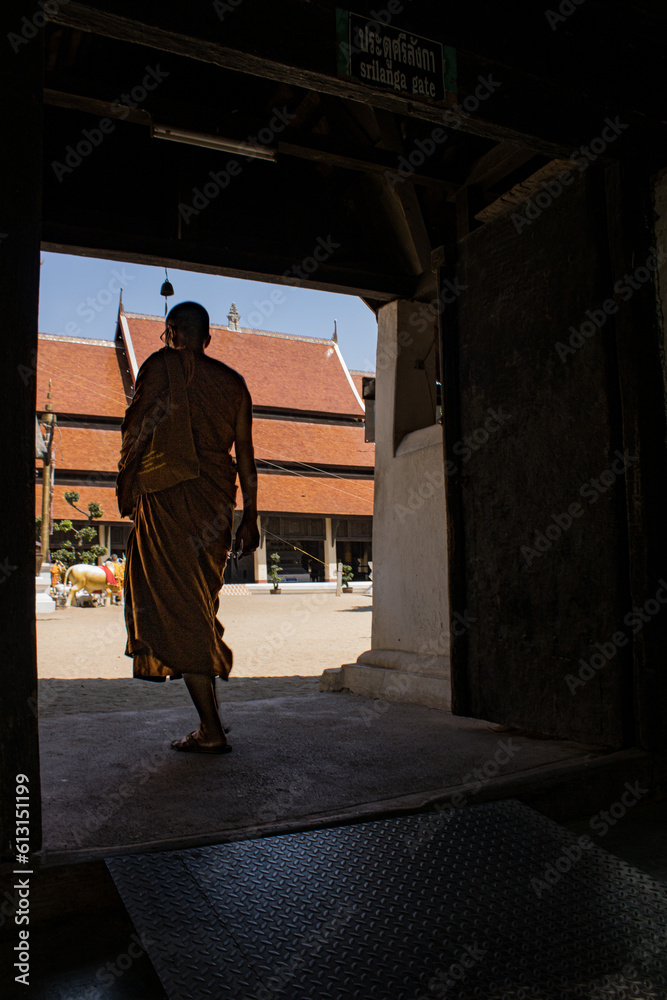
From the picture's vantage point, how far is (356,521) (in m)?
26.7

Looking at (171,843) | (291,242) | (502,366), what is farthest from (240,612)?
(171,843)

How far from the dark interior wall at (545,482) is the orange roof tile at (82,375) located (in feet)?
77.4

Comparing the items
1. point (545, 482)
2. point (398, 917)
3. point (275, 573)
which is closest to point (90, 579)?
point (275, 573)

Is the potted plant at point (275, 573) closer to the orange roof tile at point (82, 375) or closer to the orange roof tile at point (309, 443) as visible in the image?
the orange roof tile at point (309, 443)

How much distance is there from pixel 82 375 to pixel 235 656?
71.6ft

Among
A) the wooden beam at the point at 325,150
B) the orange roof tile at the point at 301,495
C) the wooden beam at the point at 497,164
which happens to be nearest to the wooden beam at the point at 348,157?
the wooden beam at the point at 325,150

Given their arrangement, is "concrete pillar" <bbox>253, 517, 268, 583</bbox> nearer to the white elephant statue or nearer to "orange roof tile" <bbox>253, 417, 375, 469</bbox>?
"orange roof tile" <bbox>253, 417, 375, 469</bbox>

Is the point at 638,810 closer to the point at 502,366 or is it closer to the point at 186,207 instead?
the point at 502,366

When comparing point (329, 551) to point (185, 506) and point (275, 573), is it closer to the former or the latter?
Answer: point (275, 573)

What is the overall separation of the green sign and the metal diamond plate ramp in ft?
7.66

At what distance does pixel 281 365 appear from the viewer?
1168 inches

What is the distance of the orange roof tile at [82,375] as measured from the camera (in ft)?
82.9

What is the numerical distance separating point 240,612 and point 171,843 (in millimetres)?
12566

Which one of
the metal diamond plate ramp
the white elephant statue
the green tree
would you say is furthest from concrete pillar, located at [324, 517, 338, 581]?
the metal diamond plate ramp
